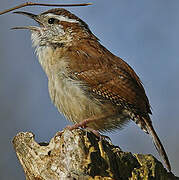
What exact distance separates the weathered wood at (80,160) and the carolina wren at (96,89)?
0.93 meters

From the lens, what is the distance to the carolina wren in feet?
12.3

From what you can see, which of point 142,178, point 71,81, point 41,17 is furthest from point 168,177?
point 41,17

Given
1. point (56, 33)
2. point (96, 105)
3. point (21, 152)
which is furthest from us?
point (56, 33)

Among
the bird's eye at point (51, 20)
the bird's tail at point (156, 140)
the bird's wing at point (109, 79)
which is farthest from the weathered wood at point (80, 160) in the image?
the bird's eye at point (51, 20)

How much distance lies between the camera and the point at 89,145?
2531mm

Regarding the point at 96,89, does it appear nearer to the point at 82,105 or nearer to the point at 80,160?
the point at 82,105

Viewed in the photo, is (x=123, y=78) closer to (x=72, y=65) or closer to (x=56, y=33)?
(x=72, y=65)

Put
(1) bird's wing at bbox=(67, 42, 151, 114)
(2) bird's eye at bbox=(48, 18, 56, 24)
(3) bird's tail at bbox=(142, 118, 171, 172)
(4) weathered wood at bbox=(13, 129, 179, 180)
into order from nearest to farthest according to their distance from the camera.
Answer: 1. (4) weathered wood at bbox=(13, 129, 179, 180)
2. (3) bird's tail at bbox=(142, 118, 171, 172)
3. (1) bird's wing at bbox=(67, 42, 151, 114)
4. (2) bird's eye at bbox=(48, 18, 56, 24)

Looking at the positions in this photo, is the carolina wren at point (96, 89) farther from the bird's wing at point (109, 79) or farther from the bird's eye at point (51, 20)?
the bird's eye at point (51, 20)

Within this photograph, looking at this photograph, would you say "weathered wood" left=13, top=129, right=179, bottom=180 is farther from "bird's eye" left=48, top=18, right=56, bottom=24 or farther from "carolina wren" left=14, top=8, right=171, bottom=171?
"bird's eye" left=48, top=18, right=56, bottom=24

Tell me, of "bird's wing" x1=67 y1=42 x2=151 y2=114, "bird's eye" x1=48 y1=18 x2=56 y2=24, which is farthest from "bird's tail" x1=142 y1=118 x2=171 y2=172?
"bird's eye" x1=48 y1=18 x2=56 y2=24

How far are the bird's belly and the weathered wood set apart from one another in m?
1.05

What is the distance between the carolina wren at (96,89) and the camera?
376cm

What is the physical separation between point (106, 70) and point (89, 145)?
1479mm
